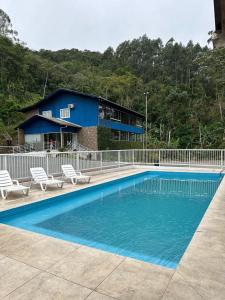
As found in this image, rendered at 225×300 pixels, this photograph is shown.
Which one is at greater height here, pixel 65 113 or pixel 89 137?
pixel 65 113

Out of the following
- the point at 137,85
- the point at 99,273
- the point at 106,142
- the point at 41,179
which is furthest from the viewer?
the point at 137,85

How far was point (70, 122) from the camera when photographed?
81.9 ft

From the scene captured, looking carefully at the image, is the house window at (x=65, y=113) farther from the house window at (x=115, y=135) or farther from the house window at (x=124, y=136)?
the house window at (x=124, y=136)

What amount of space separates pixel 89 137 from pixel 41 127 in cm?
483

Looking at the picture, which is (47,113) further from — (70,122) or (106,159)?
(106,159)

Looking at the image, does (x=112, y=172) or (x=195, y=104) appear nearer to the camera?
(x=112, y=172)

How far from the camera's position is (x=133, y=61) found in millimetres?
65250

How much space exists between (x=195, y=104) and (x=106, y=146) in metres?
22.4

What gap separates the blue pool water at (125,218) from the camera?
4340 millimetres

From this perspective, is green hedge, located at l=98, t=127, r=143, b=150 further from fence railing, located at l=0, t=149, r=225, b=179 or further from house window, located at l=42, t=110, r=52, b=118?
fence railing, located at l=0, t=149, r=225, b=179

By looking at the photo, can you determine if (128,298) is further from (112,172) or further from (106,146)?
(106,146)

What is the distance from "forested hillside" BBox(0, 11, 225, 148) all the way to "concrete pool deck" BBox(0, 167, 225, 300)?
76.1 feet

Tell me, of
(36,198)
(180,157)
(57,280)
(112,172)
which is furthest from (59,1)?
(57,280)

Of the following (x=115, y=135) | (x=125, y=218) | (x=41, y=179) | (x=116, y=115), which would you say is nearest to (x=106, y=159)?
(x=41, y=179)
